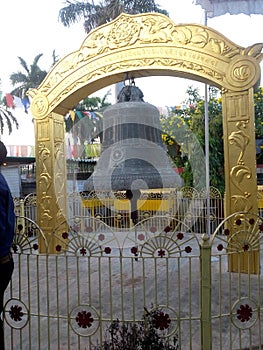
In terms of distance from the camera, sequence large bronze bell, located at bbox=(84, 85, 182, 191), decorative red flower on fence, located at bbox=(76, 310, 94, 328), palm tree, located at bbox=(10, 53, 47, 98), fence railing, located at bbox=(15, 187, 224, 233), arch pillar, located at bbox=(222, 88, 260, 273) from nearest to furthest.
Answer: decorative red flower on fence, located at bbox=(76, 310, 94, 328), arch pillar, located at bbox=(222, 88, 260, 273), large bronze bell, located at bbox=(84, 85, 182, 191), fence railing, located at bbox=(15, 187, 224, 233), palm tree, located at bbox=(10, 53, 47, 98)

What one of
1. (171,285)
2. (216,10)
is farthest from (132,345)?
(216,10)

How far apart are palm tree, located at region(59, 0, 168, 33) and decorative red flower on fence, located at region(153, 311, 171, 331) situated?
575 inches

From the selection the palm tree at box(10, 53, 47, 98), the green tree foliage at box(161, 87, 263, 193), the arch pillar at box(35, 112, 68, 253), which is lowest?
the arch pillar at box(35, 112, 68, 253)

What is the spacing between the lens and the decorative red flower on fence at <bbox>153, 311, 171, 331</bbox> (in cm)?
224

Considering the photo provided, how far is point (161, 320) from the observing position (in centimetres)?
225

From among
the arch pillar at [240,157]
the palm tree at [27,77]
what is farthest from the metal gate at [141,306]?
the palm tree at [27,77]

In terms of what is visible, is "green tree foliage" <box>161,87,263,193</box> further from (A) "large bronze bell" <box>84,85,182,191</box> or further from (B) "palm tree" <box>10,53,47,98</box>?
(B) "palm tree" <box>10,53,47,98</box>

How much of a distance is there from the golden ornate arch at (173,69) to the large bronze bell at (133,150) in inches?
19.2

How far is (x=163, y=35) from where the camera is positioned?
463 centimetres

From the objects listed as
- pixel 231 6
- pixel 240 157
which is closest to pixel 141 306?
pixel 240 157

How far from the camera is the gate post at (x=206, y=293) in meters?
2.29

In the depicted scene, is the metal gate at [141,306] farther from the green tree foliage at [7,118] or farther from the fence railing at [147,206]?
the green tree foliage at [7,118]

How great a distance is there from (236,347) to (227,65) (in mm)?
3199

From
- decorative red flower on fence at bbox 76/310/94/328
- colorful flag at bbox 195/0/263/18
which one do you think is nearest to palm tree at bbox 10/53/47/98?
colorful flag at bbox 195/0/263/18
